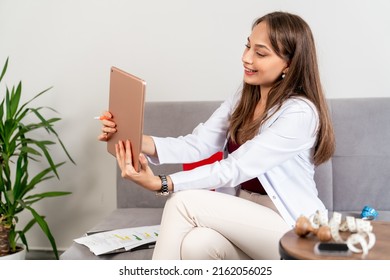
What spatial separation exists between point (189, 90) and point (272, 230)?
1.36 metres

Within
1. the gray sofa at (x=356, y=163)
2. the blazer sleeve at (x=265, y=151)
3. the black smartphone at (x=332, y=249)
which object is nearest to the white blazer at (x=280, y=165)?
the blazer sleeve at (x=265, y=151)

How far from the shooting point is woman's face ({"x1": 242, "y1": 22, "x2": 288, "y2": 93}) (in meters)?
1.77

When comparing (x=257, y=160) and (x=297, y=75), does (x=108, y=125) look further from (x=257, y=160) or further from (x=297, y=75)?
(x=297, y=75)

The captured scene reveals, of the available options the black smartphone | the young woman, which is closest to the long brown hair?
the young woman

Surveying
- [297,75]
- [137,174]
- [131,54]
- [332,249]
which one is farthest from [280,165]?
[131,54]

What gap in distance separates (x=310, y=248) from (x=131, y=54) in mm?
1851

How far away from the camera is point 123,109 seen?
162cm

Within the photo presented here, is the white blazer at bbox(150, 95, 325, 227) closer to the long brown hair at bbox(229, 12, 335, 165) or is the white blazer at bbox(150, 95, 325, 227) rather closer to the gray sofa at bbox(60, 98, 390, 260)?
the long brown hair at bbox(229, 12, 335, 165)

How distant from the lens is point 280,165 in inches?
68.4

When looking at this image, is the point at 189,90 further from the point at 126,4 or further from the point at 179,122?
the point at 126,4

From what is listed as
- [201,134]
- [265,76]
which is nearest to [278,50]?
[265,76]

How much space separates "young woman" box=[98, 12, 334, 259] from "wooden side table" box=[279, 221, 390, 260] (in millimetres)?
250
